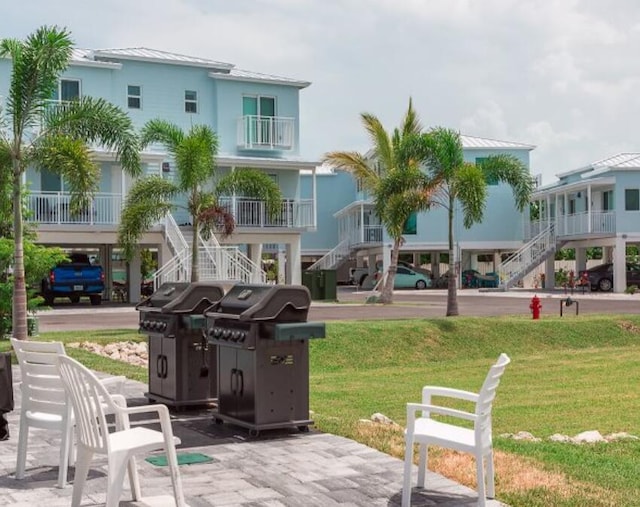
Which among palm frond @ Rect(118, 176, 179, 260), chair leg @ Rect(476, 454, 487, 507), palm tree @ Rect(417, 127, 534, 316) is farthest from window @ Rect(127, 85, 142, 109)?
chair leg @ Rect(476, 454, 487, 507)

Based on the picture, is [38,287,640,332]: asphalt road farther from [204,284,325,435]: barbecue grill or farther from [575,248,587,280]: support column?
[204,284,325,435]: barbecue grill

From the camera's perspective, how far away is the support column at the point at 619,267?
44.1 metres

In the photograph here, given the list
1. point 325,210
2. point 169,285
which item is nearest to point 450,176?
point 169,285

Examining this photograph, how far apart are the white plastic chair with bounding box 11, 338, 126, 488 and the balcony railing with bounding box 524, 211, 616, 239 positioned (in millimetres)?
40556

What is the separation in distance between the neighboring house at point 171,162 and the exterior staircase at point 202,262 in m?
0.04

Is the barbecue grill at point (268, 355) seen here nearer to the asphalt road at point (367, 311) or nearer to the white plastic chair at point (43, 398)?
the white plastic chair at point (43, 398)

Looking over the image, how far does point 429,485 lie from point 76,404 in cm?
247

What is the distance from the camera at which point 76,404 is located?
599cm

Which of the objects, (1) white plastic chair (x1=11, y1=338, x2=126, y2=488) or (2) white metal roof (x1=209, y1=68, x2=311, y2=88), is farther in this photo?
(2) white metal roof (x1=209, y1=68, x2=311, y2=88)

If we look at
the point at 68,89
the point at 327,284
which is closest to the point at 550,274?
the point at 327,284

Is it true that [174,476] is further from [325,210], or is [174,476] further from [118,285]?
[325,210]

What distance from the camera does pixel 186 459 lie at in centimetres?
762

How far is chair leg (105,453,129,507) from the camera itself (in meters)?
5.51

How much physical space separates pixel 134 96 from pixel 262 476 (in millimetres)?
30172
